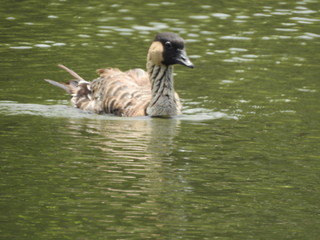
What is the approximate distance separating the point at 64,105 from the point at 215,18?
749 cm

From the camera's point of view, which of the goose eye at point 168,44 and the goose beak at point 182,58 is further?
the goose eye at point 168,44

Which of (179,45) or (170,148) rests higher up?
(179,45)

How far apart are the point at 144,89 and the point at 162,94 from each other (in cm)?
93

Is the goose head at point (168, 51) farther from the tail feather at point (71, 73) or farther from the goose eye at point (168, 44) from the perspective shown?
the tail feather at point (71, 73)

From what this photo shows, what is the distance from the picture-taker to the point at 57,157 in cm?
1392

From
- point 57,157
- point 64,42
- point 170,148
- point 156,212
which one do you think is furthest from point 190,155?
point 64,42

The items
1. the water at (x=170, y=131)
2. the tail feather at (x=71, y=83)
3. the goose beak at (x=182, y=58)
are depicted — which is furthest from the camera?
the tail feather at (x=71, y=83)

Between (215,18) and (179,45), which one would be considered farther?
(215,18)

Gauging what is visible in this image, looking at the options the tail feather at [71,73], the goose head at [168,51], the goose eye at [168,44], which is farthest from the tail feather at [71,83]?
the goose eye at [168,44]

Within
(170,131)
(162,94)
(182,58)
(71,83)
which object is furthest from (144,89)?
(170,131)

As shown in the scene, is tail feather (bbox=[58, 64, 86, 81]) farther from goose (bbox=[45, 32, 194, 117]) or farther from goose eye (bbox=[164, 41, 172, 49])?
goose eye (bbox=[164, 41, 172, 49])

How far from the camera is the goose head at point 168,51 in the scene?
1764 cm

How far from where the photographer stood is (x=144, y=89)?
18.6m

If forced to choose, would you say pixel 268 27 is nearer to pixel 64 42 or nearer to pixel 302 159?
pixel 64 42
